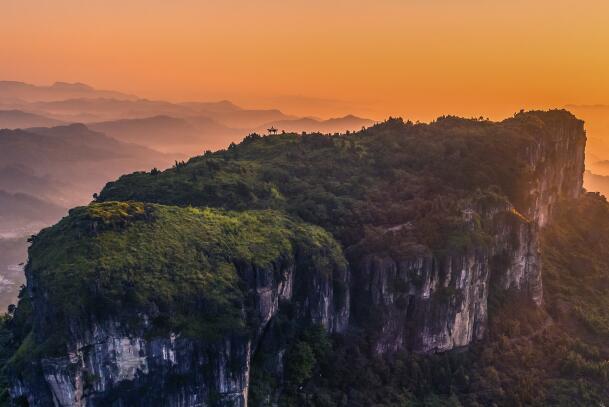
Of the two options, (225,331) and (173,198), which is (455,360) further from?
(173,198)

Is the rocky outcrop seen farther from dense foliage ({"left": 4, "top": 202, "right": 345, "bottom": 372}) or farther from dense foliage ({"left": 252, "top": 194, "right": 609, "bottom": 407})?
dense foliage ({"left": 252, "top": 194, "right": 609, "bottom": 407})

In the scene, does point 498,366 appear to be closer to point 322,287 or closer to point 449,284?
point 449,284

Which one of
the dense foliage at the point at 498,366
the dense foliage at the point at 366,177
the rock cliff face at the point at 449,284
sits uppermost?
the dense foliage at the point at 366,177

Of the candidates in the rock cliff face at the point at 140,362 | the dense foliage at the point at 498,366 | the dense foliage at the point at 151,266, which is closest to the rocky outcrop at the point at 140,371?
the rock cliff face at the point at 140,362

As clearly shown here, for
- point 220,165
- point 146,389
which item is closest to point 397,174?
point 220,165

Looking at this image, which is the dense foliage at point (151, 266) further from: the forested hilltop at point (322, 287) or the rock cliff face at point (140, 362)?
the rock cliff face at point (140, 362)

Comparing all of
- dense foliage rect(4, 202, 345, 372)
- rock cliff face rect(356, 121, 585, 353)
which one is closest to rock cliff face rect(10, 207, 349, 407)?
dense foliage rect(4, 202, 345, 372)

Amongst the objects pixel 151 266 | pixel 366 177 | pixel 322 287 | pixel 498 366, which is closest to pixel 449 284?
pixel 498 366
